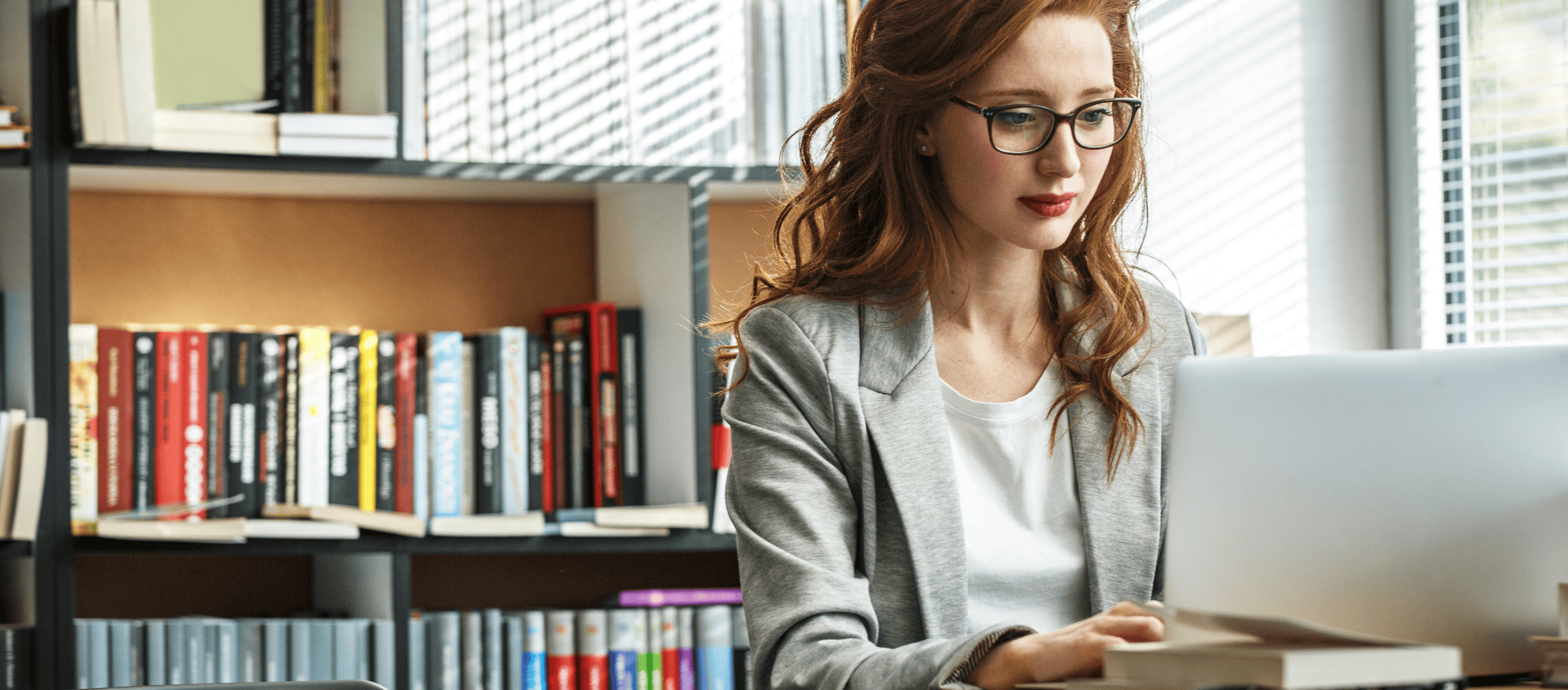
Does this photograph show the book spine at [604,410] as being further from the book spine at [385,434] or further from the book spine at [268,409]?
the book spine at [268,409]

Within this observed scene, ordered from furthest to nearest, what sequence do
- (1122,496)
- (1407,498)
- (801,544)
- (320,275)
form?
(320,275)
(1122,496)
(801,544)
(1407,498)

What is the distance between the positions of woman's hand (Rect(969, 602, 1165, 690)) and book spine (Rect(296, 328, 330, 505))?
1.37 meters

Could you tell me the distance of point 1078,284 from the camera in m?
1.32

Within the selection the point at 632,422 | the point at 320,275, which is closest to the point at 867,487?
the point at 632,422

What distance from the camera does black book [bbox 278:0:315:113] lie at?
6.16ft

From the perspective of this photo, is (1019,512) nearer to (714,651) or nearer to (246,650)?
(714,651)

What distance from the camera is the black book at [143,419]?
1.84m

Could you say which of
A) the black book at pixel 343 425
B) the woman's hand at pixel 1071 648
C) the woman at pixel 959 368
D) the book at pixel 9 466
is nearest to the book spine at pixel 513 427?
the black book at pixel 343 425

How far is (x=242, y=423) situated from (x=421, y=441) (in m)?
0.26

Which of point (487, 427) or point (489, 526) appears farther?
point (487, 427)

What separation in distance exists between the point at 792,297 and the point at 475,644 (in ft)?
3.23

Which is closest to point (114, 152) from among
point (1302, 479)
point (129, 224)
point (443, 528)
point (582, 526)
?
point (129, 224)

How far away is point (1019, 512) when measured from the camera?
46.8 inches

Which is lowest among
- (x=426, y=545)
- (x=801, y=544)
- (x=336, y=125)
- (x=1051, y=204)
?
(x=426, y=545)
